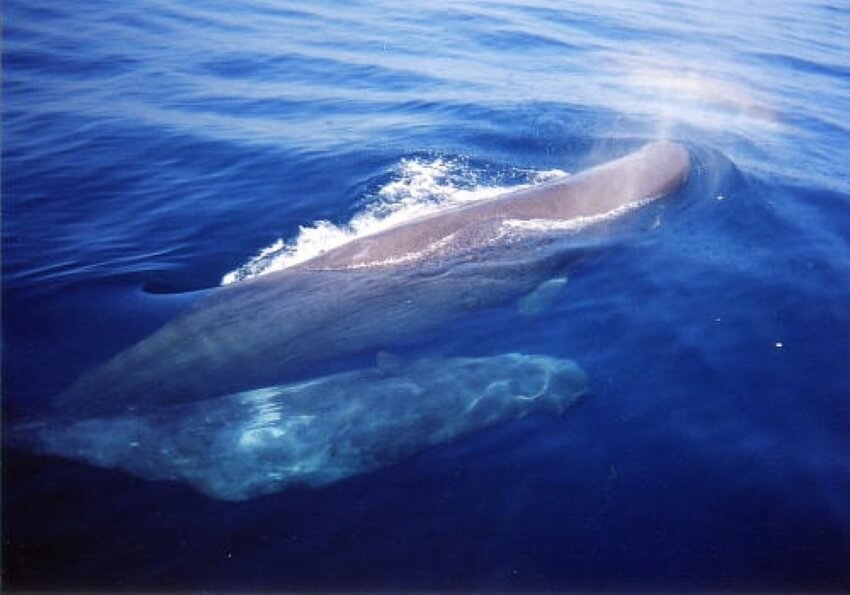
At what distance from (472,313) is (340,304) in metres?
2.21

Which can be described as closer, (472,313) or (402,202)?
(472,313)

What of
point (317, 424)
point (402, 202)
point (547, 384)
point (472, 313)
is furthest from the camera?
point (402, 202)

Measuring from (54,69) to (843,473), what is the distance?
26.5 meters

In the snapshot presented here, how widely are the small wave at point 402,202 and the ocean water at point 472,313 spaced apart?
97 millimetres

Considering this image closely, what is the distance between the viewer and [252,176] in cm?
1476

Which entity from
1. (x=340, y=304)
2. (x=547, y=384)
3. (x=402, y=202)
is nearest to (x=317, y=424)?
(x=340, y=304)

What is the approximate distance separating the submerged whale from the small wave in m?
3.19

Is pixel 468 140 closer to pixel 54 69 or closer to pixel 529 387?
pixel 529 387

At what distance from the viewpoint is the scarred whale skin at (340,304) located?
27.5 feet

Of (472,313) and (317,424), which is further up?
(472,313)

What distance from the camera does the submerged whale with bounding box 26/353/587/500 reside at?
722 centimetres

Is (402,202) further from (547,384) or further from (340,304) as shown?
(547,384)

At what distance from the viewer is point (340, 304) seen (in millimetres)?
9516

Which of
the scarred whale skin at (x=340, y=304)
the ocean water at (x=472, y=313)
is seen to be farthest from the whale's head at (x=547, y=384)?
the scarred whale skin at (x=340, y=304)
